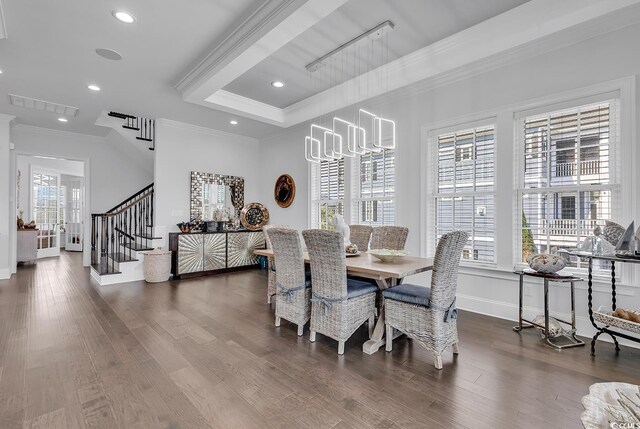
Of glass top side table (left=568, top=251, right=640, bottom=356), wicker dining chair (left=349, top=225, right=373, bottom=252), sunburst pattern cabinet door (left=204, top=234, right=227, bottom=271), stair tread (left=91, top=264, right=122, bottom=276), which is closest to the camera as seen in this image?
glass top side table (left=568, top=251, right=640, bottom=356)

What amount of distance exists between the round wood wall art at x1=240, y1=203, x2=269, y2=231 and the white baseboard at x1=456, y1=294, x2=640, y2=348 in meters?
4.27

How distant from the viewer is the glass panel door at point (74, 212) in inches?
371

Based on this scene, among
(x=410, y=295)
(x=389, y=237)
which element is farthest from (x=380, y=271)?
(x=389, y=237)

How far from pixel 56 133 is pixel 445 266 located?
7.89m

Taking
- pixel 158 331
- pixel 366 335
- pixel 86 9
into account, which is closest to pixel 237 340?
pixel 158 331

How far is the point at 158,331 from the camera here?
119 inches

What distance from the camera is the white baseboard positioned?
9.73 ft

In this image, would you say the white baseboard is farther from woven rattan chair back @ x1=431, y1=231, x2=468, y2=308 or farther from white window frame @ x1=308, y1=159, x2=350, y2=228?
white window frame @ x1=308, y1=159, x2=350, y2=228

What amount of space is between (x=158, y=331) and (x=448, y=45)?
14.2ft

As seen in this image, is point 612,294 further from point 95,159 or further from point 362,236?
point 95,159

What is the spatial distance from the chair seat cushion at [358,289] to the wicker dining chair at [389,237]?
0.96 metres

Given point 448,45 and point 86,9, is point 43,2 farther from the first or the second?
point 448,45

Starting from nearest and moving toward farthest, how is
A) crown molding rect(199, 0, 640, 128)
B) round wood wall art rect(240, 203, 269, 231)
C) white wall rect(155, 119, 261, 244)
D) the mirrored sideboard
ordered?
crown molding rect(199, 0, 640, 128), the mirrored sideboard, white wall rect(155, 119, 261, 244), round wood wall art rect(240, 203, 269, 231)

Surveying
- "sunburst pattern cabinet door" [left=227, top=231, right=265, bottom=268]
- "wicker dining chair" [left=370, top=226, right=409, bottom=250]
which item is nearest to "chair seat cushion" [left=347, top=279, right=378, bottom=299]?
"wicker dining chair" [left=370, top=226, right=409, bottom=250]
